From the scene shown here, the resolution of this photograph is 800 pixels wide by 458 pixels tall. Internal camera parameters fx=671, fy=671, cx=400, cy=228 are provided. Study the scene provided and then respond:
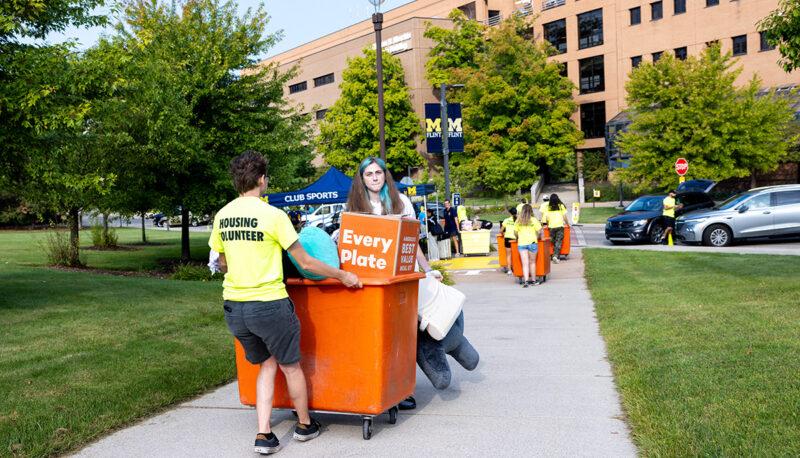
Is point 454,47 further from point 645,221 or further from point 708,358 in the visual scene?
point 708,358

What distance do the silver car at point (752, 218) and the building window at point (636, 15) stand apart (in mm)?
31525

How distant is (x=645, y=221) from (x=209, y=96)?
13517 millimetres

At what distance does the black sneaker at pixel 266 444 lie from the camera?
3971mm

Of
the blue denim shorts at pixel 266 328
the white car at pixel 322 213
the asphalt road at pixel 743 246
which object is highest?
the white car at pixel 322 213

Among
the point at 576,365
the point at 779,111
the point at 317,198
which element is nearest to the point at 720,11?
the point at 779,111

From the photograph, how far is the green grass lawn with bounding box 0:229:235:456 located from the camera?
455cm

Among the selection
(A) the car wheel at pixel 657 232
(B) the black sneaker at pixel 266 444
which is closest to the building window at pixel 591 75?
(A) the car wheel at pixel 657 232

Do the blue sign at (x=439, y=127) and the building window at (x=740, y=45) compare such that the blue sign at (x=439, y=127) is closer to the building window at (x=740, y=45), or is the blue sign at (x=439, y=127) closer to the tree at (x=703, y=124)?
the tree at (x=703, y=124)

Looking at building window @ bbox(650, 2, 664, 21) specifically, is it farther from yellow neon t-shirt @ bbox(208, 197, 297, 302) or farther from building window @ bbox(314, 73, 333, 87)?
yellow neon t-shirt @ bbox(208, 197, 297, 302)

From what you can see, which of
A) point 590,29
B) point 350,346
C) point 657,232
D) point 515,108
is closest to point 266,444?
point 350,346

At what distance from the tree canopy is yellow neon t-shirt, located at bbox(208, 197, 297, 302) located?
42463mm

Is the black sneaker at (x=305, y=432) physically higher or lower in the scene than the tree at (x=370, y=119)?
lower

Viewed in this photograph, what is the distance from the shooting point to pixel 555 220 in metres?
16.4

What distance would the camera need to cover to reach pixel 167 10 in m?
19.2
